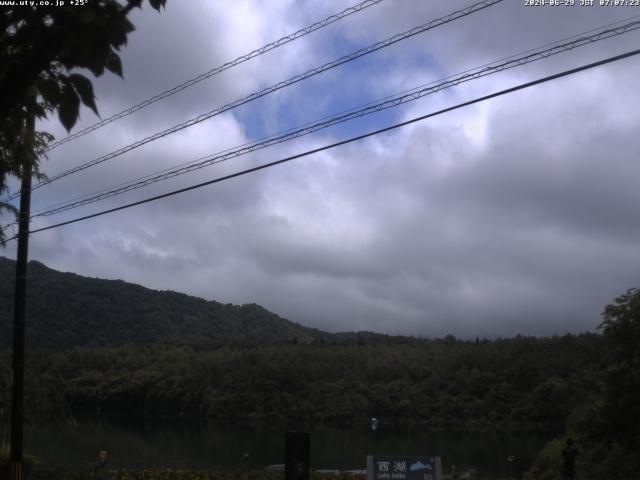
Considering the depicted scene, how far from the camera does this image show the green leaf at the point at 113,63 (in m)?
3.65

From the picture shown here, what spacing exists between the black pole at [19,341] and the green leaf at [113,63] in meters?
14.1

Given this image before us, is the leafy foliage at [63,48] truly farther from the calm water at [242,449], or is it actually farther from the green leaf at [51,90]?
the calm water at [242,449]

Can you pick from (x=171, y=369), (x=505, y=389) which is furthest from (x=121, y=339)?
(x=505, y=389)

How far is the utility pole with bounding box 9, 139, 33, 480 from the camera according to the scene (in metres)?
17.2

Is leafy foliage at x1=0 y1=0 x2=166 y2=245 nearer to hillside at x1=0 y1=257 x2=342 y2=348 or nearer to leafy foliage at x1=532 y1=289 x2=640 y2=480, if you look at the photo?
leafy foliage at x1=532 y1=289 x2=640 y2=480

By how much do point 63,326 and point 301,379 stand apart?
60.7m

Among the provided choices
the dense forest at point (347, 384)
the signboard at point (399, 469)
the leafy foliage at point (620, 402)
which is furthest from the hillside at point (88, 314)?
the signboard at point (399, 469)

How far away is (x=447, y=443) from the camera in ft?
220

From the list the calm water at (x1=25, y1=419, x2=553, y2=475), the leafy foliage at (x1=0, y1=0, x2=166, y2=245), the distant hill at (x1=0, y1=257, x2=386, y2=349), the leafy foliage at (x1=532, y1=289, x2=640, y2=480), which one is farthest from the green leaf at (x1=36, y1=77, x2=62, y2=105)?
the distant hill at (x1=0, y1=257, x2=386, y2=349)

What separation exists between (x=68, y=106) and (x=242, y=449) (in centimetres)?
4885

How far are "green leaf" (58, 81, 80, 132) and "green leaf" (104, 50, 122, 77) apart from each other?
19 centimetres

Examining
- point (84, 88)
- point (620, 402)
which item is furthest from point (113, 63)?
point (620, 402)

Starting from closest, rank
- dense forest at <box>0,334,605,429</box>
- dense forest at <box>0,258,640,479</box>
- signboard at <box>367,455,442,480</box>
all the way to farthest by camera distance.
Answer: signboard at <box>367,455,442,480</box>
dense forest at <box>0,258,640,479</box>
dense forest at <box>0,334,605,429</box>

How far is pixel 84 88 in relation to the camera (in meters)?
3.64
